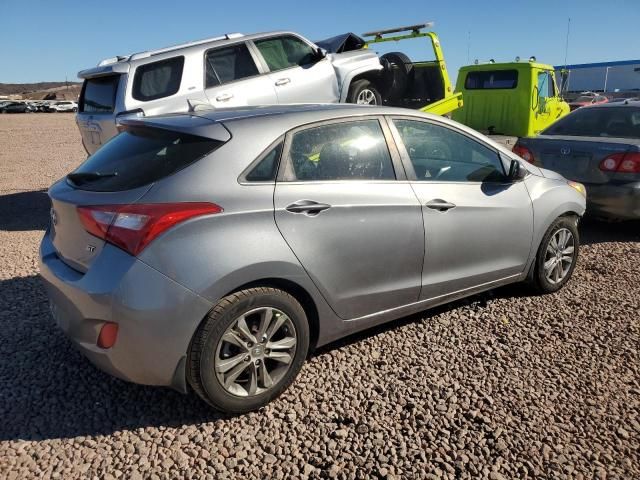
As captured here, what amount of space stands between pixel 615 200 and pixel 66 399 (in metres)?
5.59

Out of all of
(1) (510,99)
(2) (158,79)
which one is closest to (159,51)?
(2) (158,79)

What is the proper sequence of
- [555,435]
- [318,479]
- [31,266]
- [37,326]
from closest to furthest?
1. [318,479]
2. [555,435]
3. [37,326]
4. [31,266]

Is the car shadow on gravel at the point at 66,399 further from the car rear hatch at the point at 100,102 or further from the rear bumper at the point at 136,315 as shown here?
the car rear hatch at the point at 100,102

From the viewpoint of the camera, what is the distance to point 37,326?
389 cm

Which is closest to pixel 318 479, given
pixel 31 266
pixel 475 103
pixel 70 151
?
pixel 31 266

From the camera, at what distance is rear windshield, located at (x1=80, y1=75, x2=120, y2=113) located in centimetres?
660

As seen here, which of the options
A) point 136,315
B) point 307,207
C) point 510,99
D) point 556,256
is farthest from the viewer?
point 510,99

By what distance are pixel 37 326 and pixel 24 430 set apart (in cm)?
129

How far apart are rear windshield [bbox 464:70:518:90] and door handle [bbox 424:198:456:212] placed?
10009 mm

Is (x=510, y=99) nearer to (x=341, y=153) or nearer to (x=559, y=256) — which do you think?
(x=559, y=256)

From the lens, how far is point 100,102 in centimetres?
685

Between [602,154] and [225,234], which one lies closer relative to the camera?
[225,234]

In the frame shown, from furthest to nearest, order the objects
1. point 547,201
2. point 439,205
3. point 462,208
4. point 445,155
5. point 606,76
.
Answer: point 606,76 → point 547,201 → point 445,155 → point 462,208 → point 439,205

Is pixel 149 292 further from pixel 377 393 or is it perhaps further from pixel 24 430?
pixel 377 393
